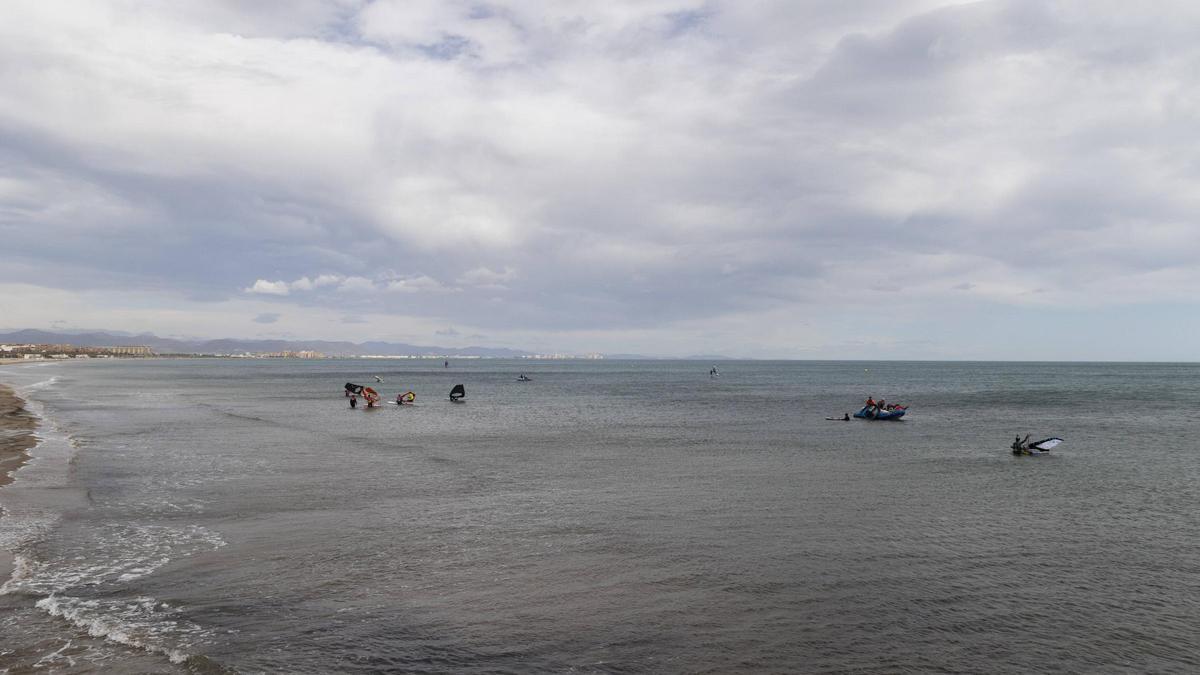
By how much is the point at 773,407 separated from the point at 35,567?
68453mm

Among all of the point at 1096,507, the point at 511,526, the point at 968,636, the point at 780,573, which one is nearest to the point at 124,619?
the point at 511,526

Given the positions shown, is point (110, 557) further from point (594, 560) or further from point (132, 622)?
point (594, 560)

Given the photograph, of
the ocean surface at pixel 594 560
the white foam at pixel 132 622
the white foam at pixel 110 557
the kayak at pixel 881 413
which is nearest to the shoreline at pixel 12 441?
the white foam at pixel 110 557

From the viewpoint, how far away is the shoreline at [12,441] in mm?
17391

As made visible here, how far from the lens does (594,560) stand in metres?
18.3

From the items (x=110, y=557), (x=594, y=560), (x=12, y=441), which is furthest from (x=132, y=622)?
(x=12, y=441)

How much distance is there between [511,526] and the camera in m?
21.9

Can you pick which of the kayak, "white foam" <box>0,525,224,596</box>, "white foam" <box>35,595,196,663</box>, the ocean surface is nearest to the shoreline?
"white foam" <box>0,525,224,596</box>

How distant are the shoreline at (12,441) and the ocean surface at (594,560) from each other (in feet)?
1.85

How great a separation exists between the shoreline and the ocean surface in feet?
1.85

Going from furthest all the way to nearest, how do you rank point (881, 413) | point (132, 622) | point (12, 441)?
point (881, 413), point (12, 441), point (132, 622)

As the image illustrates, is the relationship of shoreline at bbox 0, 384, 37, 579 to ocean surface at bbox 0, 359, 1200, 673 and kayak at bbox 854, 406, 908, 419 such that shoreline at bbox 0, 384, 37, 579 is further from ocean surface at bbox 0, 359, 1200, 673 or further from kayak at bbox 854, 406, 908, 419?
kayak at bbox 854, 406, 908, 419

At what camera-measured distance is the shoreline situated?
57.1 feet

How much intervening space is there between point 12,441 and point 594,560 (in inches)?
1395
